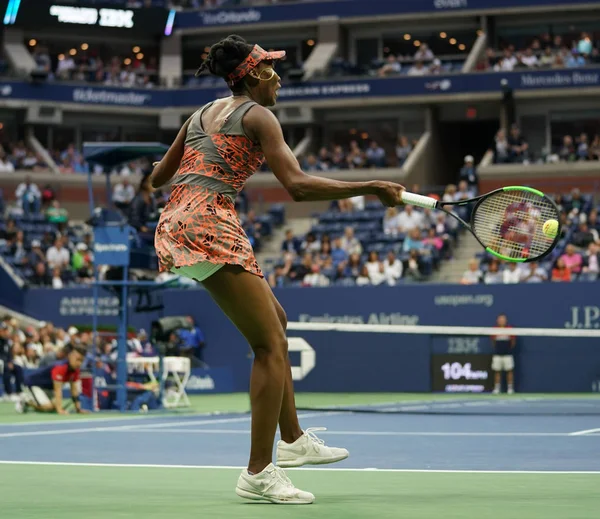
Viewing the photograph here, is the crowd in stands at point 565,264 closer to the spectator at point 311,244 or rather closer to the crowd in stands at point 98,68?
the spectator at point 311,244

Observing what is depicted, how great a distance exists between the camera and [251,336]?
552 centimetres

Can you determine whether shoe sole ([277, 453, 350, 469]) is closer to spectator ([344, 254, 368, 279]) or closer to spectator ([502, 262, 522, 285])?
spectator ([502, 262, 522, 285])

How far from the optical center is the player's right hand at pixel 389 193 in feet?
17.4

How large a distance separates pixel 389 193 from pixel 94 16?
123 feet

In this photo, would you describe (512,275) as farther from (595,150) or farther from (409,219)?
(595,150)

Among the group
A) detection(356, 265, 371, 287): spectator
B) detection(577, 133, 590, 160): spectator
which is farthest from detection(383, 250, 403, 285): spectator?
detection(577, 133, 590, 160): spectator

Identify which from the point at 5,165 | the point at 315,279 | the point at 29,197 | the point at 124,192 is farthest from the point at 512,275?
the point at 5,165

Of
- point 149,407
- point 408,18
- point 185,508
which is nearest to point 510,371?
point 149,407

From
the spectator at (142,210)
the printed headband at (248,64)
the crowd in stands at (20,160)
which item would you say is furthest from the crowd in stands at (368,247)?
the printed headband at (248,64)

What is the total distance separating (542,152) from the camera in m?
34.2

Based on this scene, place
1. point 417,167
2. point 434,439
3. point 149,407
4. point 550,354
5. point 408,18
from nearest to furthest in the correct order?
point 434,439
point 149,407
point 550,354
point 417,167
point 408,18

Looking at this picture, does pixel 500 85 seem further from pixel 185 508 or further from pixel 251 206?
pixel 185 508

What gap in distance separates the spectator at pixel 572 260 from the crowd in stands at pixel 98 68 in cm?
2132

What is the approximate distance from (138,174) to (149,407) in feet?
69.1
